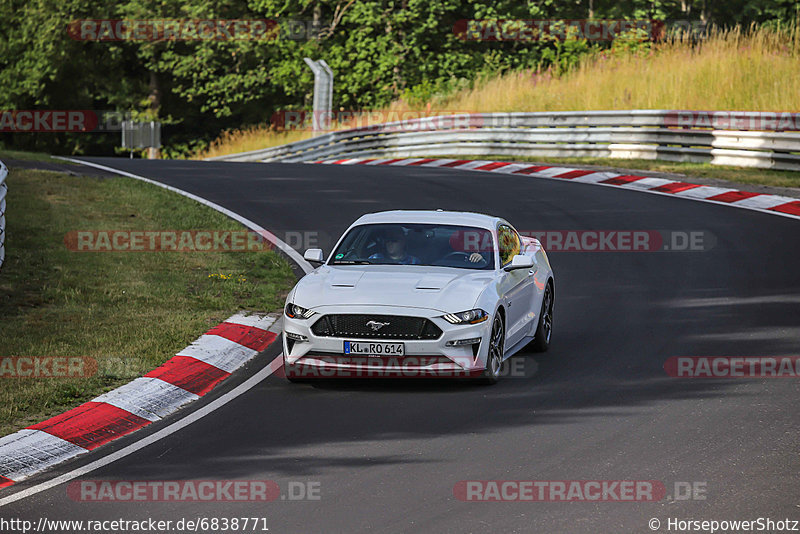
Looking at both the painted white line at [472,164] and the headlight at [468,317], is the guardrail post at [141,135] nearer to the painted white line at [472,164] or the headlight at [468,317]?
the painted white line at [472,164]

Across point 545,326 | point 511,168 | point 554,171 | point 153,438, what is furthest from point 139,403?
point 511,168

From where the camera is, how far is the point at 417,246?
1082cm

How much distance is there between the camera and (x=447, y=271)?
1034 cm

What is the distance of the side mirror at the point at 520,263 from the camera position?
1041 cm

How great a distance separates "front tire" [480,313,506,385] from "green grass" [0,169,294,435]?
3.01 metres

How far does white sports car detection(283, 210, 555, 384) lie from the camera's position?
30.9ft

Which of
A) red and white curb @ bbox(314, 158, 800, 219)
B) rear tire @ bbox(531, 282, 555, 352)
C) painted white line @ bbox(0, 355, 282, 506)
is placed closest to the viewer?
painted white line @ bbox(0, 355, 282, 506)

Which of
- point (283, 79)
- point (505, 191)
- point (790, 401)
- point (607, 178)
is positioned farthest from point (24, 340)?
point (283, 79)

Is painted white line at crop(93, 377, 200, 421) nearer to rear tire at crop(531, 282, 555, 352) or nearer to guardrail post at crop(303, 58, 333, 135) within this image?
rear tire at crop(531, 282, 555, 352)

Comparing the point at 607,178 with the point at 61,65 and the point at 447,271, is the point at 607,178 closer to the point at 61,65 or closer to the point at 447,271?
the point at 447,271

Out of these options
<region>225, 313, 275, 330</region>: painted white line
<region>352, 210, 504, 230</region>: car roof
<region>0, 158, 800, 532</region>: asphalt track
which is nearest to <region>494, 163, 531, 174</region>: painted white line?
<region>0, 158, 800, 532</region>: asphalt track

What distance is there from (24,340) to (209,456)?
12.5 feet

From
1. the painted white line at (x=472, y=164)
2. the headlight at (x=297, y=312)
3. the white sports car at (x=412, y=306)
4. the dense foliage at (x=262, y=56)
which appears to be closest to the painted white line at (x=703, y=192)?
the painted white line at (x=472, y=164)

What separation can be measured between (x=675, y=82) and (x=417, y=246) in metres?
21.4
